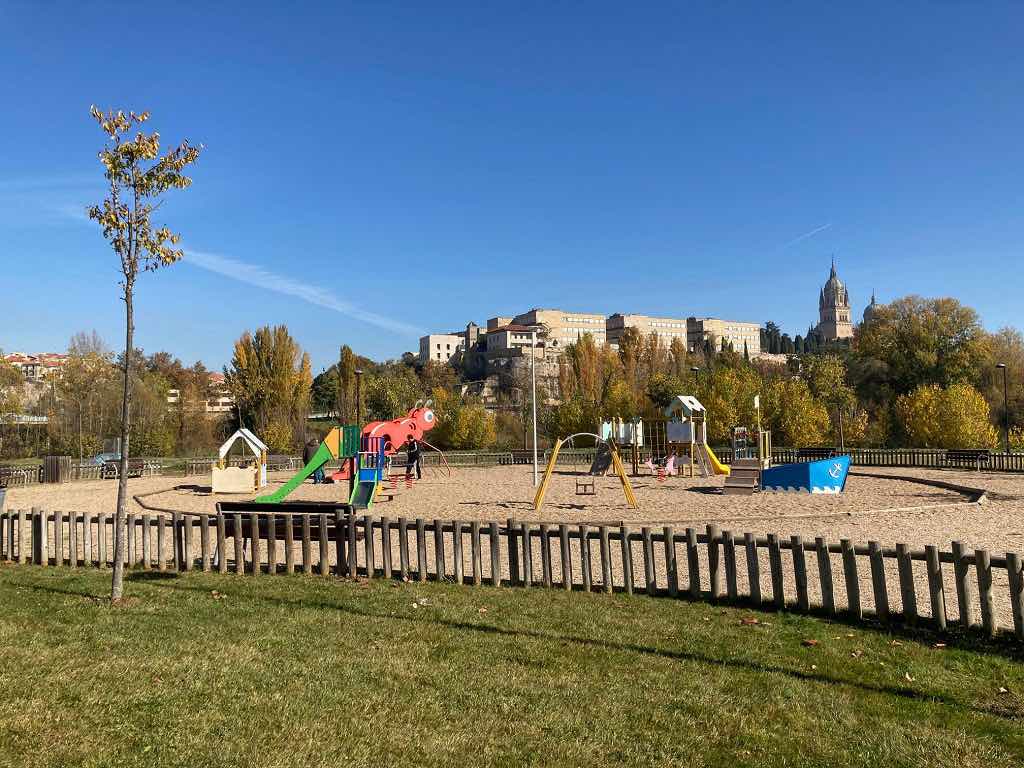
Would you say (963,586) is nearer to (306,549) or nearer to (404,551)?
(404,551)

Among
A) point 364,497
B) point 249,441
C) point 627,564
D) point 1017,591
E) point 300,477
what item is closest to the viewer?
point 1017,591

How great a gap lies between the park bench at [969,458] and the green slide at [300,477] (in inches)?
1094

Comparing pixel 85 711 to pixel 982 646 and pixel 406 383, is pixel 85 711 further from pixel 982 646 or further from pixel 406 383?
pixel 406 383

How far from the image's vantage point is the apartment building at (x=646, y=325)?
168 meters

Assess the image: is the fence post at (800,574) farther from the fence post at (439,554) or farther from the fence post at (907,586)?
the fence post at (439,554)

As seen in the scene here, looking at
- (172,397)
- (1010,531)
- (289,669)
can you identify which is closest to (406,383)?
(172,397)

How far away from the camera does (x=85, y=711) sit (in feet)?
16.7

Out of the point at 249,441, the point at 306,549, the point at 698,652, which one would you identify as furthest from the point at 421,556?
the point at 249,441

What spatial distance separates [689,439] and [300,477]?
1705 centimetres

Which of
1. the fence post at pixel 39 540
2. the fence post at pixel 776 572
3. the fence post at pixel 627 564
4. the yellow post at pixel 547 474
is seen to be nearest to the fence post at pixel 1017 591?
the fence post at pixel 776 572

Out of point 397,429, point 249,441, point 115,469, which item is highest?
point 397,429

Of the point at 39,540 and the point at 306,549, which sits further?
the point at 39,540

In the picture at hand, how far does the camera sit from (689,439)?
3138cm

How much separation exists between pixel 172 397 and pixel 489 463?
49.3 m
